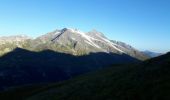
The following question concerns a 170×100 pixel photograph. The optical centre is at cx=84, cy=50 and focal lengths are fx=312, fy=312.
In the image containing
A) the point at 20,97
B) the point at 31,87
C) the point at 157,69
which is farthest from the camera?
the point at 31,87

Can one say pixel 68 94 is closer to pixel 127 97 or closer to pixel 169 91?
pixel 127 97

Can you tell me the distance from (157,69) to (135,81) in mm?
4816

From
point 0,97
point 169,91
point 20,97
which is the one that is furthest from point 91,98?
point 0,97

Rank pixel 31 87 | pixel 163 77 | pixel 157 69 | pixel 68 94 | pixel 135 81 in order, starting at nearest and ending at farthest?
pixel 163 77
pixel 135 81
pixel 157 69
pixel 68 94
pixel 31 87

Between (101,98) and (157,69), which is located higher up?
(157,69)

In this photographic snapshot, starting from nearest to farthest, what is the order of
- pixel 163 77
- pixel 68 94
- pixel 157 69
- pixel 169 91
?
pixel 169 91
pixel 163 77
pixel 157 69
pixel 68 94

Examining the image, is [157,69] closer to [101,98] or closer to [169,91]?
[101,98]

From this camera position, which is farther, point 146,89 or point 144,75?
point 144,75

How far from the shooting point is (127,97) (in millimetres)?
34594

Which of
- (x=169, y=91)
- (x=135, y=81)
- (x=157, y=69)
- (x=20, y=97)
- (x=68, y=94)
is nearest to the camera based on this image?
(x=169, y=91)

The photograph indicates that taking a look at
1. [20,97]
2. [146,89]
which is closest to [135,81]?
[146,89]

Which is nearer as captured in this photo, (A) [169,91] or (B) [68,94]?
(A) [169,91]

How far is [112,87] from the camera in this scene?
1671 inches

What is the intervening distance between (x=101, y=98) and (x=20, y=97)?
137ft
